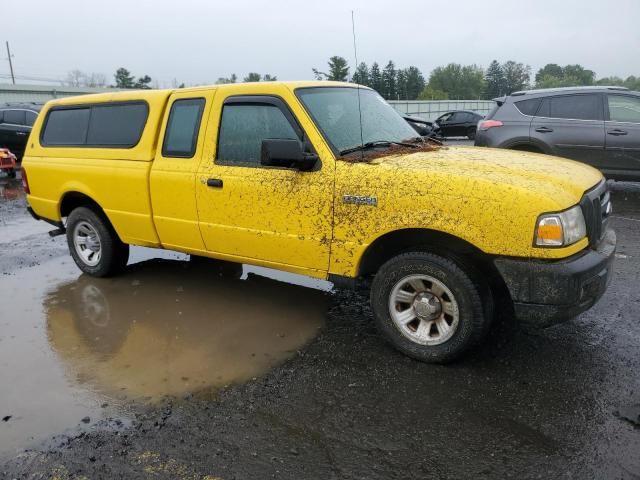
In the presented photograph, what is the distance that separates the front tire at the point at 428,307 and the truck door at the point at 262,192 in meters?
0.55

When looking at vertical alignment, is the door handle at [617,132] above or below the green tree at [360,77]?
below

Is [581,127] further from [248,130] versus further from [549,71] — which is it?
[549,71]

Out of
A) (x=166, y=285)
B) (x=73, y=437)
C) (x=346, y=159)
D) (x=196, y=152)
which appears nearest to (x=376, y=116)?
(x=346, y=159)

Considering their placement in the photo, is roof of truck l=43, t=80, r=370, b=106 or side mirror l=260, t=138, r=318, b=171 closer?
side mirror l=260, t=138, r=318, b=171

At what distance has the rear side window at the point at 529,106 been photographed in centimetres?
839

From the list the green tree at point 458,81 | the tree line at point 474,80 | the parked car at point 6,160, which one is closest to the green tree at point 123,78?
the tree line at point 474,80

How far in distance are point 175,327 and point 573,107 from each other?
279 inches

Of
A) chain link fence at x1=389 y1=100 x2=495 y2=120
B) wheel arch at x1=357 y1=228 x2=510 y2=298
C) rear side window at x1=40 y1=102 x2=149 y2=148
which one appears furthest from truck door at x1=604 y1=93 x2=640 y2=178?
chain link fence at x1=389 y1=100 x2=495 y2=120

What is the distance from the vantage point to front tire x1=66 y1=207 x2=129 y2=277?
541 cm

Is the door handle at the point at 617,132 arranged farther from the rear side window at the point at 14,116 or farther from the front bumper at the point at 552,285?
the rear side window at the point at 14,116

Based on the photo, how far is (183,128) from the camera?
459 cm

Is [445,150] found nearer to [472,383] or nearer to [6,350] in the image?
[472,383]

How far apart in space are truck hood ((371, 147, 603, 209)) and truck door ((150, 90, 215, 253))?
65.9 inches

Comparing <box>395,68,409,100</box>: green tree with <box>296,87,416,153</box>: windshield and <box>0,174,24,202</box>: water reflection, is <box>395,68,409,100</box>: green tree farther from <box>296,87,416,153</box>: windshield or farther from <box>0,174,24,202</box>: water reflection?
<box>0,174,24,202</box>: water reflection
